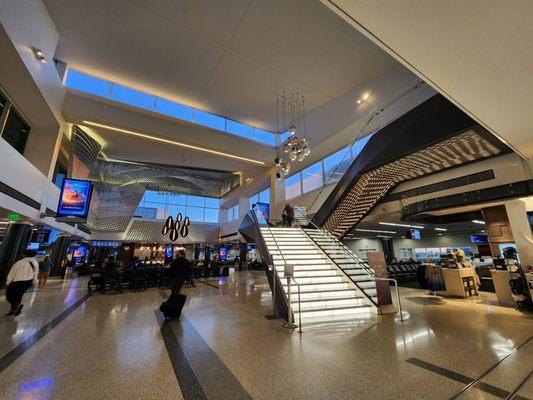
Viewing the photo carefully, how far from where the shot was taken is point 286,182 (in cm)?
1761

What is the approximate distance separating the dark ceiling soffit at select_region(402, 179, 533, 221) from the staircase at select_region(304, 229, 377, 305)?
10.5 ft

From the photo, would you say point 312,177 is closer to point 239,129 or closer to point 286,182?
point 286,182

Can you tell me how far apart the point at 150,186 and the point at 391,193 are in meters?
20.7

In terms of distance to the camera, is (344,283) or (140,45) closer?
(344,283)

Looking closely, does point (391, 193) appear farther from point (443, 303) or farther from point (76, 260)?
point (76, 260)

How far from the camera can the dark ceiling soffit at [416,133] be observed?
17.0 ft

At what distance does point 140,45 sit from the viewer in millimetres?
9461

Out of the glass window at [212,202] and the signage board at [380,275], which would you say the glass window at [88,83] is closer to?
the signage board at [380,275]

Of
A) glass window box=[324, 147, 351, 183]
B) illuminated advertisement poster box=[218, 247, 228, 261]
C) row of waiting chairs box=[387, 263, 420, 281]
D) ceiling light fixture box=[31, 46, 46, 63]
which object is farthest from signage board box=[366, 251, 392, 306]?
illuminated advertisement poster box=[218, 247, 228, 261]

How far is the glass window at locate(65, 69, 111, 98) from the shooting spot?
10.6 metres

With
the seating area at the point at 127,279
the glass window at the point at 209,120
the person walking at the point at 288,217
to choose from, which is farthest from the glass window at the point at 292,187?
the seating area at the point at 127,279

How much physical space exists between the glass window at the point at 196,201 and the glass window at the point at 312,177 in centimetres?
1516

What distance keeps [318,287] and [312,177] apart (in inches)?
394

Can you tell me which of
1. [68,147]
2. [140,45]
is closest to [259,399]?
[140,45]
